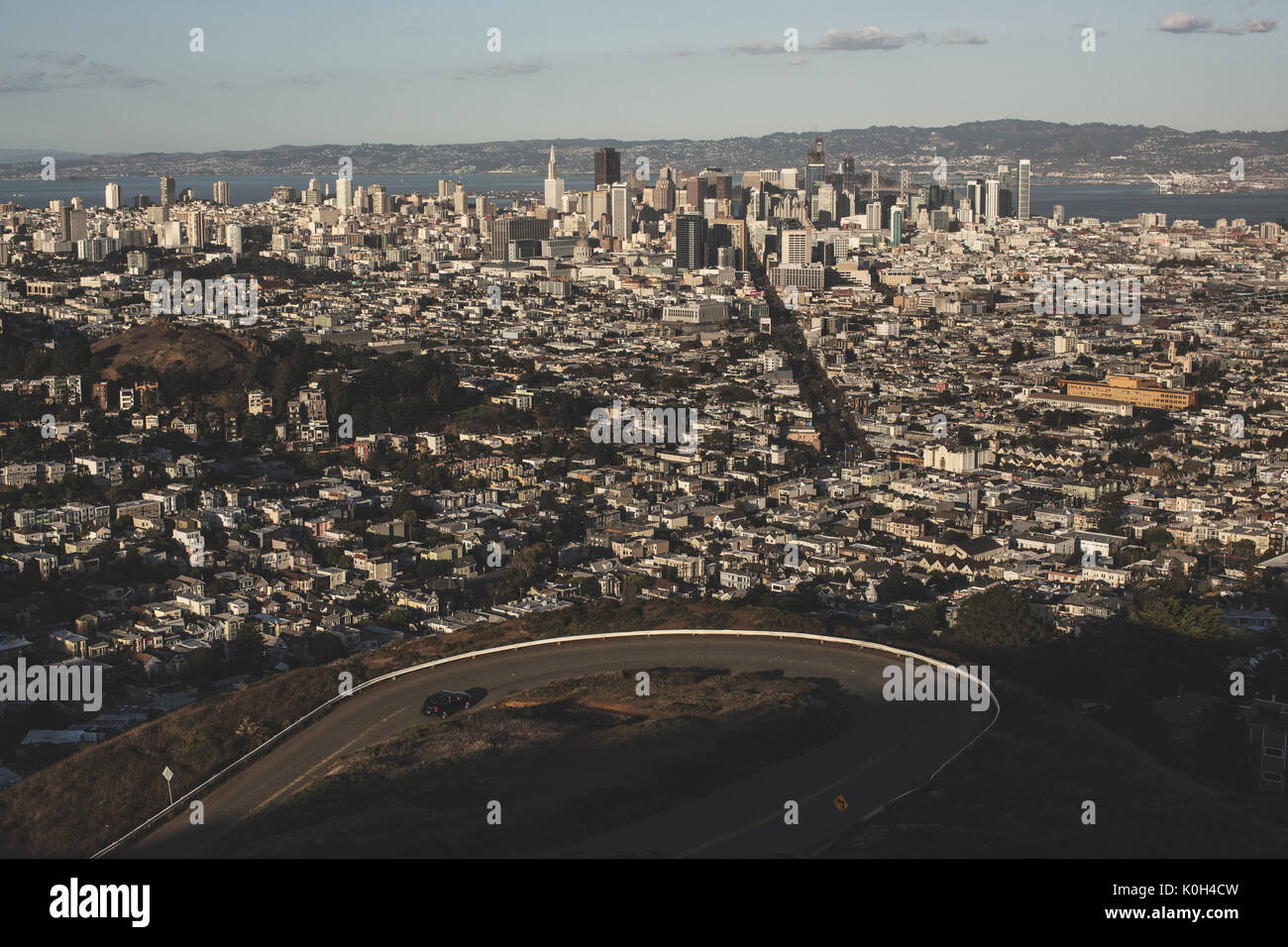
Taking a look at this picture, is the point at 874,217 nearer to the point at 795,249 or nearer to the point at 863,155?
the point at 795,249

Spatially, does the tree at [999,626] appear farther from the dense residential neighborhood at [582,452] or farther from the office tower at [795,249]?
the office tower at [795,249]

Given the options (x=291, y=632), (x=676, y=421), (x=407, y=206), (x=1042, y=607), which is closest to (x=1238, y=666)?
(x=1042, y=607)

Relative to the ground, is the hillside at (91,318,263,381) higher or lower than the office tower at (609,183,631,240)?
lower

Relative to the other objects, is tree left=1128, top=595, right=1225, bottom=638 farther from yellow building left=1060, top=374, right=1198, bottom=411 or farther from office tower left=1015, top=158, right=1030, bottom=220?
office tower left=1015, top=158, right=1030, bottom=220

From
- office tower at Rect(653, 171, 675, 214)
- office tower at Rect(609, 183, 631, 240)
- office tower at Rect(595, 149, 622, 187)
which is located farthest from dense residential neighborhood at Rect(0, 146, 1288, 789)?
office tower at Rect(595, 149, 622, 187)

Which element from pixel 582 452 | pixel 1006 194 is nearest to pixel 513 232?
pixel 1006 194
